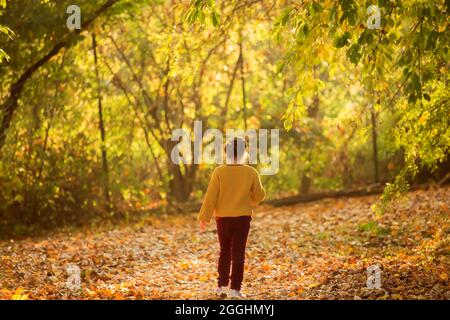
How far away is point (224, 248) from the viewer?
703cm

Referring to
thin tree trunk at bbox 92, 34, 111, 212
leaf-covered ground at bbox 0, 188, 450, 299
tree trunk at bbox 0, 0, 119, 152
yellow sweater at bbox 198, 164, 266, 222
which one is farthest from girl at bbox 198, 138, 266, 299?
thin tree trunk at bbox 92, 34, 111, 212

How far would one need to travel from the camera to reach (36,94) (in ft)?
42.7

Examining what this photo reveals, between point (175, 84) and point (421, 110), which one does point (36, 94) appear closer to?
point (175, 84)

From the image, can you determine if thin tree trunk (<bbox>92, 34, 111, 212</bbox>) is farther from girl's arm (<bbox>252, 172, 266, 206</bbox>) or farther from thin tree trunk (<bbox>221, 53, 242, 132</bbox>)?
girl's arm (<bbox>252, 172, 266, 206</bbox>)

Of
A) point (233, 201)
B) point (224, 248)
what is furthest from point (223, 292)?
point (233, 201)

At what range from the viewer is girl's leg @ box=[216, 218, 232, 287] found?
6973mm

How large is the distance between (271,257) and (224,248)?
10.9ft

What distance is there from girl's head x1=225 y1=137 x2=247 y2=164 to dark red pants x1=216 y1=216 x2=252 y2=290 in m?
0.57

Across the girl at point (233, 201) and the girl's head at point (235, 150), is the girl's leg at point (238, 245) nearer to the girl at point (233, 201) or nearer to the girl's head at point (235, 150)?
the girl at point (233, 201)

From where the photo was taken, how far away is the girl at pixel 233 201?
6.94 m

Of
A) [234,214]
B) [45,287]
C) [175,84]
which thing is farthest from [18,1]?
[234,214]

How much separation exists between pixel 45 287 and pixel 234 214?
247 centimetres

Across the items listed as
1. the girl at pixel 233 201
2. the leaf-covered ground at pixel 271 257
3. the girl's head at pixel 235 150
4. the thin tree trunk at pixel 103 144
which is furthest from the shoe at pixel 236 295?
the thin tree trunk at pixel 103 144

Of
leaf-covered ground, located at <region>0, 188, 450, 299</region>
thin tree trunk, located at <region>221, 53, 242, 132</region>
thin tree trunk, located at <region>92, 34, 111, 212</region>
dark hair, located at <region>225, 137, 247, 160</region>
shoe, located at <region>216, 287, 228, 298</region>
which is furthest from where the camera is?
Result: thin tree trunk, located at <region>221, 53, 242, 132</region>
